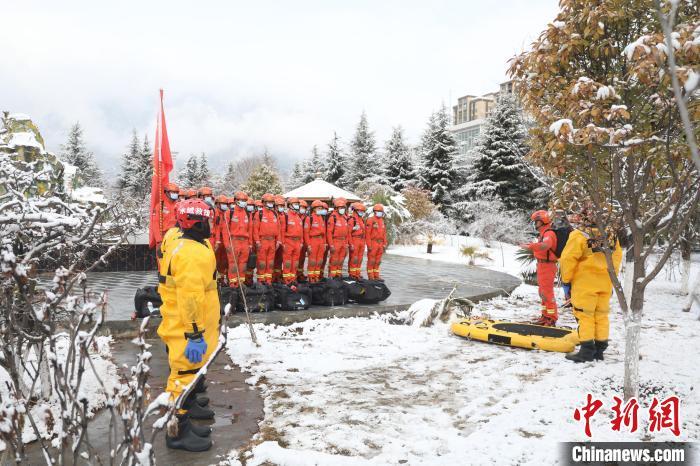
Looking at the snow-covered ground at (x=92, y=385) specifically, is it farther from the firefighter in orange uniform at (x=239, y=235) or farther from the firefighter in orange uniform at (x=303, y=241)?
the firefighter in orange uniform at (x=303, y=241)

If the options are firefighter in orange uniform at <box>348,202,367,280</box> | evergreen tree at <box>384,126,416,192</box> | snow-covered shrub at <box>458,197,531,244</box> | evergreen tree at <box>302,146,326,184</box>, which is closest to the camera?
firefighter in orange uniform at <box>348,202,367,280</box>

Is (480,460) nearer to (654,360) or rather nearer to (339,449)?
(339,449)

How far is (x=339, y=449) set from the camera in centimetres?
393

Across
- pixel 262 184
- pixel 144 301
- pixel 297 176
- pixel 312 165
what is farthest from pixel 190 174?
pixel 144 301

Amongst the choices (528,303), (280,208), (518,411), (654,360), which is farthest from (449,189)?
(518,411)

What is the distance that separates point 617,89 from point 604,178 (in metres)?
1.23

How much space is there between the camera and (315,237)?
9.74m

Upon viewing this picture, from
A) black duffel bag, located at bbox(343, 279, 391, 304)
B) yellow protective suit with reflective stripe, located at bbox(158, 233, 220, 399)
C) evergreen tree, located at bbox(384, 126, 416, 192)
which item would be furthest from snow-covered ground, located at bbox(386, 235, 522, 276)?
yellow protective suit with reflective stripe, located at bbox(158, 233, 220, 399)

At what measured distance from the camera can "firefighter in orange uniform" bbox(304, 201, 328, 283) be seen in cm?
970

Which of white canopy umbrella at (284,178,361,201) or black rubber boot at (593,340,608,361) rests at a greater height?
white canopy umbrella at (284,178,361,201)

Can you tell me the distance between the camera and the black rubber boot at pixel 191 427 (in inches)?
156

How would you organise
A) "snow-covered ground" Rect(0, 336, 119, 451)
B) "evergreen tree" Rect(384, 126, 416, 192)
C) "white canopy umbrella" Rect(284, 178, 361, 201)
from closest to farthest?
"snow-covered ground" Rect(0, 336, 119, 451) < "white canopy umbrella" Rect(284, 178, 361, 201) < "evergreen tree" Rect(384, 126, 416, 192)

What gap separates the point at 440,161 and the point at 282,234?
25547 millimetres

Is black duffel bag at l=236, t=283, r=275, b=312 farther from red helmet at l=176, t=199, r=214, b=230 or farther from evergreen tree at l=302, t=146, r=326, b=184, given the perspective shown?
evergreen tree at l=302, t=146, r=326, b=184
